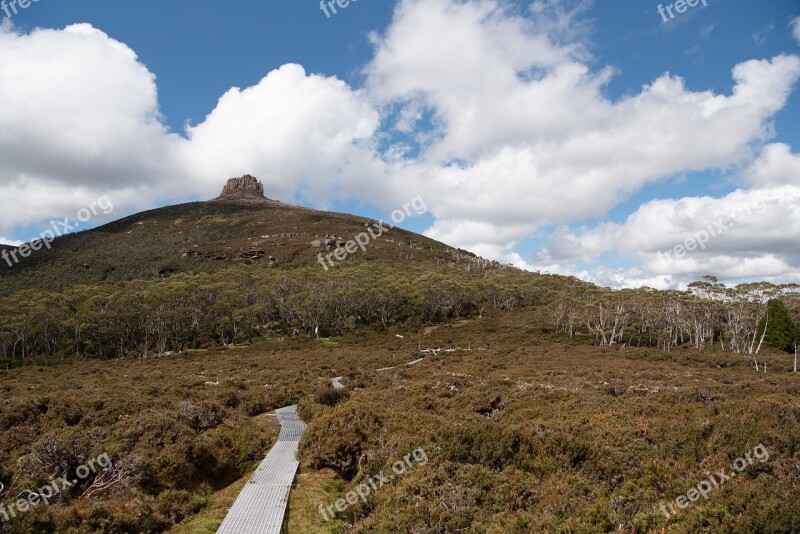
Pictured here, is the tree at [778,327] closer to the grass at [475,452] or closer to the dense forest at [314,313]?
the dense forest at [314,313]

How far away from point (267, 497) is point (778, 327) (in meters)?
68.6

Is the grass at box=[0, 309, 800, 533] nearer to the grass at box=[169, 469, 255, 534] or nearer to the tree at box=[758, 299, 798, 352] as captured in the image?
the grass at box=[169, 469, 255, 534]

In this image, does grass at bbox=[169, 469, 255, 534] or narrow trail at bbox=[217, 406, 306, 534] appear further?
grass at bbox=[169, 469, 255, 534]

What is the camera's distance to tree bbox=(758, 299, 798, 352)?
54.6 metres

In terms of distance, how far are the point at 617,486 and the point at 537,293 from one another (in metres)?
88.1

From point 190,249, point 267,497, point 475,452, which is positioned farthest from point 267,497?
point 190,249

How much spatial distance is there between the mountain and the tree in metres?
78.2

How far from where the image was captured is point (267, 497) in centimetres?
1078

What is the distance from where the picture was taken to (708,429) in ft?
36.1

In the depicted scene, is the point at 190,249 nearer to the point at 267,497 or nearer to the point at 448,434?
the point at 267,497

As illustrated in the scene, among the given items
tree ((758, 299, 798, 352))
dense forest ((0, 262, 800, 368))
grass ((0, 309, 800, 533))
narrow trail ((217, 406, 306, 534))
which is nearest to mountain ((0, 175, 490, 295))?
dense forest ((0, 262, 800, 368))

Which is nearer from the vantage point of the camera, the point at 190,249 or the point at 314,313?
the point at 314,313

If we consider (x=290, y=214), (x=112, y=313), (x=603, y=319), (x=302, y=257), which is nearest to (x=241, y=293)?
(x=112, y=313)

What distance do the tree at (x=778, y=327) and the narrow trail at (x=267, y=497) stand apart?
6274 cm
